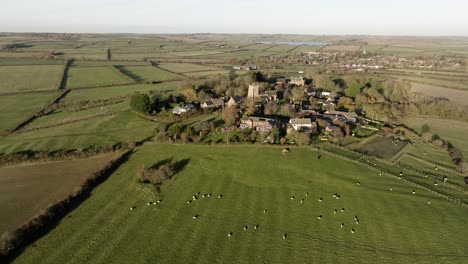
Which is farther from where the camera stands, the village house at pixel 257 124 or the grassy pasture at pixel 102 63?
the grassy pasture at pixel 102 63

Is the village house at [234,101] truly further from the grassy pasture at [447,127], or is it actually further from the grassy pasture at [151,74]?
the grassy pasture at [151,74]

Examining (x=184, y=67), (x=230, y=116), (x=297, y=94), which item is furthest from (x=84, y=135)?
(x=184, y=67)

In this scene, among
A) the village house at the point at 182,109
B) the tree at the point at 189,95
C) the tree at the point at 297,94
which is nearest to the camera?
the village house at the point at 182,109

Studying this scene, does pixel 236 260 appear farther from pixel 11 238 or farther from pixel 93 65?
pixel 93 65

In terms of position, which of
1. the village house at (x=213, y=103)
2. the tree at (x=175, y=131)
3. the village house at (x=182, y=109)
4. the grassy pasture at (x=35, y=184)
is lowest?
the grassy pasture at (x=35, y=184)

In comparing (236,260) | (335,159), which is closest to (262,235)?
(236,260)

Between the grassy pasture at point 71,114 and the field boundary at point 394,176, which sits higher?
the grassy pasture at point 71,114

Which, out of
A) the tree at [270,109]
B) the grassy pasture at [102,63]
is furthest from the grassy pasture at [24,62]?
the tree at [270,109]
